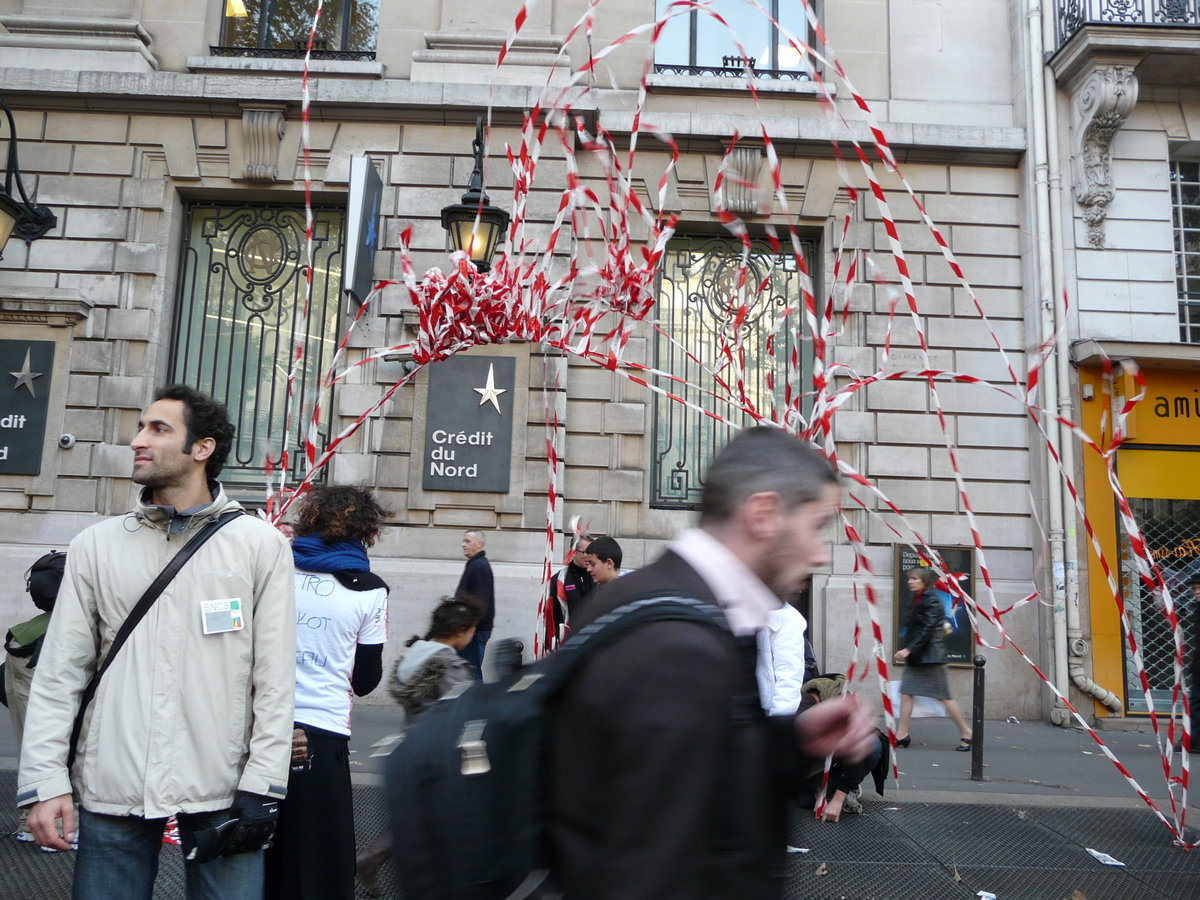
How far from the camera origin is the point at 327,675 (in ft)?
10.9

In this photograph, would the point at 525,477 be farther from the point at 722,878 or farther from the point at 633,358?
the point at 722,878

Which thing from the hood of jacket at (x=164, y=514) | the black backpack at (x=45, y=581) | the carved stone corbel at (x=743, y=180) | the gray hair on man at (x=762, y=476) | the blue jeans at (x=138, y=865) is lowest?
the blue jeans at (x=138, y=865)

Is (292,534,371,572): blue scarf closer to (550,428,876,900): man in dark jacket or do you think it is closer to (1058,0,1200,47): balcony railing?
(550,428,876,900): man in dark jacket

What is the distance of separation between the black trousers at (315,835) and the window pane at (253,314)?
7.86m

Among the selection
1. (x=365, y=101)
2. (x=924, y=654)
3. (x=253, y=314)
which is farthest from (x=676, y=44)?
(x=924, y=654)

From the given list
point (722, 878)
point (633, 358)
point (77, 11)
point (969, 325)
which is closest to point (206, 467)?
point (722, 878)

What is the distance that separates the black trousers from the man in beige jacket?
1.26 feet

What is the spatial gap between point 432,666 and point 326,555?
569 millimetres

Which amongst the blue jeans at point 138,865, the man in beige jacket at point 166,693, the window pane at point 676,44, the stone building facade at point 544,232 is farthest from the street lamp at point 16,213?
the window pane at point 676,44

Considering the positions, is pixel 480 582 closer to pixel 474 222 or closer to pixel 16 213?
pixel 474 222

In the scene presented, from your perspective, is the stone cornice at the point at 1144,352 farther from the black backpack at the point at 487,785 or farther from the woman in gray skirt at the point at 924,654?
the black backpack at the point at 487,785

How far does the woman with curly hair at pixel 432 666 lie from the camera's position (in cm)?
313

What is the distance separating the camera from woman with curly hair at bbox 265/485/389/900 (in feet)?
10.1

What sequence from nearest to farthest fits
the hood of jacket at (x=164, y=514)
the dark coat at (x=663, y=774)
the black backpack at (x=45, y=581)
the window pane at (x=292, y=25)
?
the dark coat at (x=663, y=774) → the hood of jacket at (x=164, y=514) → the black backpack at (x=45, y=581) → the window pane at (x=292, y=25)
